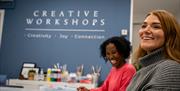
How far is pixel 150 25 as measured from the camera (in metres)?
1.09

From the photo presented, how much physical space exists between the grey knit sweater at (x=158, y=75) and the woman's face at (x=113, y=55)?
33.3 inches

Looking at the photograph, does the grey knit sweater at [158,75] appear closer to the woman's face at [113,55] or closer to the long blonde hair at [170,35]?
the long blonde hair at [170,35]

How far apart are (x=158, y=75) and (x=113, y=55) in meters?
1.03

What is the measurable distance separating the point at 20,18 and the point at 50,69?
0.84 m

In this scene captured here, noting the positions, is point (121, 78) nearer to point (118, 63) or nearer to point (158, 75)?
point (118, 63)

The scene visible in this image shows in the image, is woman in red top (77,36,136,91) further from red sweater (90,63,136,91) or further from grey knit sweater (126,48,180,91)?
grey knit sweater (126,48,180,91)

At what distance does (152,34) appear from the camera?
3.51 ft

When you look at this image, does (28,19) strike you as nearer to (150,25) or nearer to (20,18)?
(20,18)

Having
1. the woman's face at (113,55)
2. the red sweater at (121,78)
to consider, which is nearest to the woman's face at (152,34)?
the red sweater at (121,78)

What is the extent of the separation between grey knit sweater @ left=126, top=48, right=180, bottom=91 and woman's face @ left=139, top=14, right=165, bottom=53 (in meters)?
0.03

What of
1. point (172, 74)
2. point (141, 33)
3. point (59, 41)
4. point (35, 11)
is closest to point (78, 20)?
point (59, 41)

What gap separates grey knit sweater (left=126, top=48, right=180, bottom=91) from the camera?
899 mm

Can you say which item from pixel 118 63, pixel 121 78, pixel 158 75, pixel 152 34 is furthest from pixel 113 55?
pixel 158 75

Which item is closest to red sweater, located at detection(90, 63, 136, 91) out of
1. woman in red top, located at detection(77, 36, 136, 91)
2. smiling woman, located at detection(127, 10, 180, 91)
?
woman in red top, located at detection(77, 36, 136, 91)
